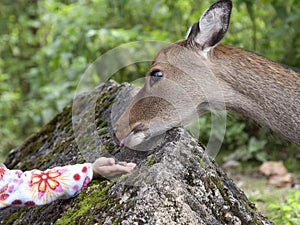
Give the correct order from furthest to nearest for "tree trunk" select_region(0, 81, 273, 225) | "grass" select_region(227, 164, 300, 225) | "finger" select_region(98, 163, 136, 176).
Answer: "grass" select_region(227, 164, 300, 225), "finger" select_region(98, 163, 136, 176), "tree trunk" select_region(0, 81, 273, 225)

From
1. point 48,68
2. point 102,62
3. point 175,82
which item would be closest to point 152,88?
point 175,82

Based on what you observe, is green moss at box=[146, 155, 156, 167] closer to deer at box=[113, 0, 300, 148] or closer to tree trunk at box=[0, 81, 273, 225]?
tree trunk at box=[0, 81, 273, 225]

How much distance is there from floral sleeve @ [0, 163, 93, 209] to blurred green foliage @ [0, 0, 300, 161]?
3.15 metres

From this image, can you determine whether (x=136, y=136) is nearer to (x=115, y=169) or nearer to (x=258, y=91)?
(x=115, y=169)

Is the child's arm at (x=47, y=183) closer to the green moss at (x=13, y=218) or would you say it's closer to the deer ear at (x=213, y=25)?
the green moss at (x=13, y=218)

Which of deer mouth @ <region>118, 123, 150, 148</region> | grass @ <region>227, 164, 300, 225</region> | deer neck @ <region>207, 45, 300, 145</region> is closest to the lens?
deer mouth @ <region>118, 123, 150, 148</region>

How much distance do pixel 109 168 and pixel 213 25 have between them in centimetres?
119

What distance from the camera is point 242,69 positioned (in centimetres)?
379

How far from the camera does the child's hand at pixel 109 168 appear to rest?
3029 mm

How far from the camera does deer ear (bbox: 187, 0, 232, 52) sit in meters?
3.62

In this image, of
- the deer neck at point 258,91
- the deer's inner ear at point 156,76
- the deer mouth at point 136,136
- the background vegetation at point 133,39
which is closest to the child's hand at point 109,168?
the deer mouth at point 136,136

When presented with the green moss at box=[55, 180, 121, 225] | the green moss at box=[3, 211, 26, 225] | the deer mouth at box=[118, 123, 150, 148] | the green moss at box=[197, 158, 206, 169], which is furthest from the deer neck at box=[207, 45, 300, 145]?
the green moss at box=[3, 211, 26, 225]

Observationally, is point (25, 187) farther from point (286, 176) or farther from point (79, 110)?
point (286, 176)

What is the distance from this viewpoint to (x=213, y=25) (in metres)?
3.64
